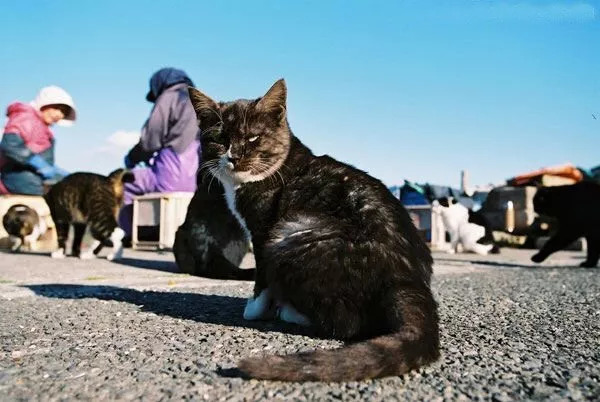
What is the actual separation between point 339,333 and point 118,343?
89cm

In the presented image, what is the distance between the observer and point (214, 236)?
4.43 metres

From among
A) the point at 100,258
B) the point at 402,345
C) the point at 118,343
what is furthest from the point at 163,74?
the point at 402,345

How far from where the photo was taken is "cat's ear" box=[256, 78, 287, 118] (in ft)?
9.23

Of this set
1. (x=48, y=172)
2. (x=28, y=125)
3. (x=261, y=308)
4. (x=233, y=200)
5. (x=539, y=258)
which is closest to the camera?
(x=261, y=308)

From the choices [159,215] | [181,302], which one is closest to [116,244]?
[159,215]

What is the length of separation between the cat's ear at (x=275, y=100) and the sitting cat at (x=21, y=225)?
20.9 ft

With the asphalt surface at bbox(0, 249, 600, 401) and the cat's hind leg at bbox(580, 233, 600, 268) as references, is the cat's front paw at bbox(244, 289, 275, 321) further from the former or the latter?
the cat's hind leg at bbox(580, 233, 600, 268)

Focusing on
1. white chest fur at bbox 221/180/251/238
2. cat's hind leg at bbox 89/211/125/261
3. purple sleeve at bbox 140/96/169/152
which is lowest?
cat's hind leg at bbox 89/211/125/261

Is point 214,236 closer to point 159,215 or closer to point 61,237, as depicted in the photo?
point 61,237

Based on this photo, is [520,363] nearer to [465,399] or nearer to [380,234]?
[465,399]

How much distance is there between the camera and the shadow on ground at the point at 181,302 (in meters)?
2.47

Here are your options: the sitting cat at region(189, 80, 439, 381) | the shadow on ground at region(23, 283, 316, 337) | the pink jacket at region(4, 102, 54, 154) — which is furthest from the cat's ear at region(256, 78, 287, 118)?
the pink jacket at region(4, 102, 54, 154)

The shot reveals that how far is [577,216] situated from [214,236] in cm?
495

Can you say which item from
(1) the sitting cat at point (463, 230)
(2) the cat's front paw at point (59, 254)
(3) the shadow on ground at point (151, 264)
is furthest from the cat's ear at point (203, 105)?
(1) the sitting cat at point (463, 230)
